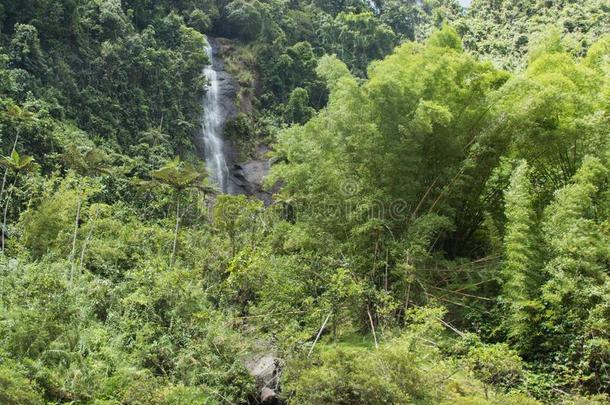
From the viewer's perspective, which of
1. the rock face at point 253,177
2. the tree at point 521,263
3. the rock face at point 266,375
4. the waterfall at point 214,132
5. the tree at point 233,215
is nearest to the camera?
the rock face at point 266,375

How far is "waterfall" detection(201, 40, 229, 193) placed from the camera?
1100 inches

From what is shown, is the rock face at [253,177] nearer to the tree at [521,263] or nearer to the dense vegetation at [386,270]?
the dense vegetation at [386,270]

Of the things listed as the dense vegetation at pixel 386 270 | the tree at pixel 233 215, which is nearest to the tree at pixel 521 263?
the dense vegetation at pixel 386 270

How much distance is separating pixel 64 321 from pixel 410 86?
5839 mm

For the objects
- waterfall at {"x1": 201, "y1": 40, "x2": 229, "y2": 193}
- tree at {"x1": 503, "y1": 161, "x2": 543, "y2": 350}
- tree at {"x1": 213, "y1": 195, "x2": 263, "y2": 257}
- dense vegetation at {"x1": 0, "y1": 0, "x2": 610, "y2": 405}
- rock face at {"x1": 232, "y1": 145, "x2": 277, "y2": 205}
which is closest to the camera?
dense vegetation at {"x1": 0, "y1": 0, "x2": 610, "y2": 405}

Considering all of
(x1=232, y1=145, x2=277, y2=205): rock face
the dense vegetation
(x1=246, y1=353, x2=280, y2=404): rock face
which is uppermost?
the dense vegetation

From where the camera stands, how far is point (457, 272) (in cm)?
885

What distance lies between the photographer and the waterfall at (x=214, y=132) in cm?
2794

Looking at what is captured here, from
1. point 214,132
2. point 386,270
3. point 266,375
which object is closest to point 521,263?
point 386,270

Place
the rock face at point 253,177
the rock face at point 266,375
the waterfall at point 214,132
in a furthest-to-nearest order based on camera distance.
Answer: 1. the waterfall at point 214,132
2. the rock face at point 253,177
3. the rock face at point 266,375

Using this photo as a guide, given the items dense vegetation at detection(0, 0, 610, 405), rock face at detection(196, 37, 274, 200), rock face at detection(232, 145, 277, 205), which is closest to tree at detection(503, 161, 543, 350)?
dense vegetation at detection(0, 0, 610, 405)

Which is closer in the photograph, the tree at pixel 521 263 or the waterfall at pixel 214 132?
the tree at pixel 521 263

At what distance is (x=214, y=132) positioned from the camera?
29672mm

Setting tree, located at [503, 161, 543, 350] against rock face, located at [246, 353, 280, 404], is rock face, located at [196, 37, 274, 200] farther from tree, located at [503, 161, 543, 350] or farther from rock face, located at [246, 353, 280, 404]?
tree, located at [503, 161, 543, 350]
